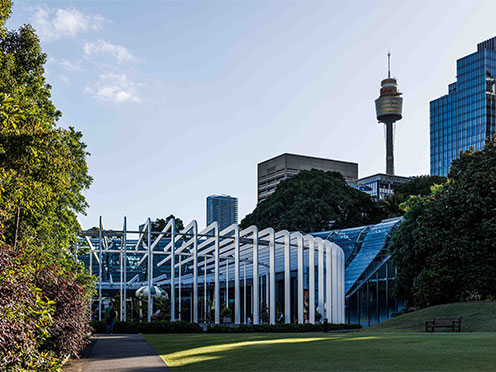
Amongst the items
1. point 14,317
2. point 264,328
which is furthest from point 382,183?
point 14,317

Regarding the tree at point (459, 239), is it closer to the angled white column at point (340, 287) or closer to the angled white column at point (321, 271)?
the angled white column at point (340, 287)

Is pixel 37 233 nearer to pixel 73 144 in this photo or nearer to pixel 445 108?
pixel 73 144

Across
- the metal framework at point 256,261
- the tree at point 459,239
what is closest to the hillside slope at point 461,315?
the tree at point 459,239

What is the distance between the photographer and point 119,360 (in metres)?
14.3

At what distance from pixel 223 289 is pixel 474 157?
31126mm

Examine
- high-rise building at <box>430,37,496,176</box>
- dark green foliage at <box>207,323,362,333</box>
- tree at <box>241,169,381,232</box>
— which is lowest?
dark green foliage at <box>207,323,362,333</box>

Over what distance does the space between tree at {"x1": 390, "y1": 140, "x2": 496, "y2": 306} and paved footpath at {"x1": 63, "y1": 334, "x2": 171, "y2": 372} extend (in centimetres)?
2137

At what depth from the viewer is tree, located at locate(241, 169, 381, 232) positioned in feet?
201

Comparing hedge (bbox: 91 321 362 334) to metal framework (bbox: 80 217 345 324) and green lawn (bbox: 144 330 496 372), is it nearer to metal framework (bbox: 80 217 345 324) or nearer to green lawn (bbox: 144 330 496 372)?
metal framework (bbox: 80 217 345 324)

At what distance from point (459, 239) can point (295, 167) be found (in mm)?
120804

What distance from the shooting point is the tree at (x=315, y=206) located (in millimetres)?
61344

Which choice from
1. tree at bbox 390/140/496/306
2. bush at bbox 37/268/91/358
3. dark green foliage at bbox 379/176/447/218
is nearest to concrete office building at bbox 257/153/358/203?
dark green foliage at bbox 379/176/447/218

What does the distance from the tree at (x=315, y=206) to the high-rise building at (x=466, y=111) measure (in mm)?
91520

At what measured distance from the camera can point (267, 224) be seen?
6438cm
